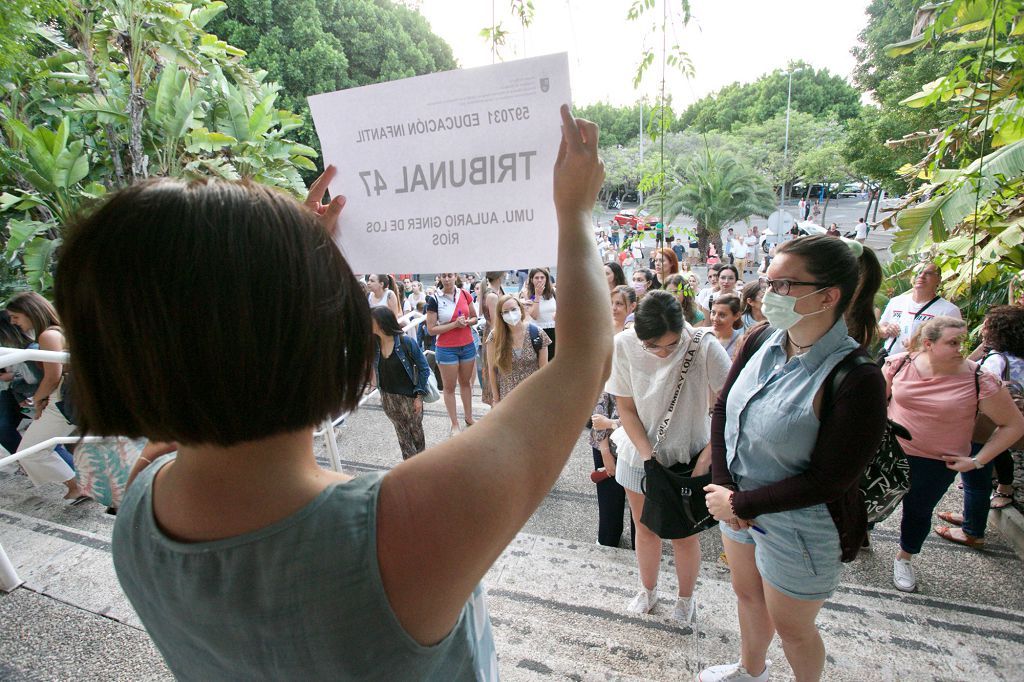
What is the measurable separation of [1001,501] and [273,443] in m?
5.03

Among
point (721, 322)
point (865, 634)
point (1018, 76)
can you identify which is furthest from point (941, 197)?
point (865, 634)

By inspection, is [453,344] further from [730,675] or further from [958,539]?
[958,539]

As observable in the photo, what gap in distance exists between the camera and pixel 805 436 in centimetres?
189

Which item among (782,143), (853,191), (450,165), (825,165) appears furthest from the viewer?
(853,191)

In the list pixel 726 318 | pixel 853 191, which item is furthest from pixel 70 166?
pixel 853 191

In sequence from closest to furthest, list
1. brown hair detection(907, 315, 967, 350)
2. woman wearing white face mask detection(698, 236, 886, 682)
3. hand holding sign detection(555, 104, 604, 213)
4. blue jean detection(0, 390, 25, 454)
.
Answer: hand holding sign detection(555, 104, 604, 213)
woman wearing white face mask detection(698, 236, 886, 682)
brown hair detection(907, 315, 967, 350)
blue jean detection(0, 390, 25, 454)

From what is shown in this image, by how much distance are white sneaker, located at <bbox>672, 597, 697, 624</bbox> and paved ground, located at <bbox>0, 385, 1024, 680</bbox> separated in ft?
0.18

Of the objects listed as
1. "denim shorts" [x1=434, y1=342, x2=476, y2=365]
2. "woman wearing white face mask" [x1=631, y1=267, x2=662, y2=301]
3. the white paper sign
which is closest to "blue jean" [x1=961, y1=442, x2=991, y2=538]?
"woman wearing white face mask" [x1=631, y1=267, x2=662, y2=301]

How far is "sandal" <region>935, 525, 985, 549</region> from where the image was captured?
11.9ft

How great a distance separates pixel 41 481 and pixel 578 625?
363 centimetres

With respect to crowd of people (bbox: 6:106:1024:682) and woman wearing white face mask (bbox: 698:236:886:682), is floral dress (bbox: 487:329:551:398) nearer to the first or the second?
woman wearing white face mask (bbox: 698:236:886:682)

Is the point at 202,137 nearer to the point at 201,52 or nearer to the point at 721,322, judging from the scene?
the point at 201,52

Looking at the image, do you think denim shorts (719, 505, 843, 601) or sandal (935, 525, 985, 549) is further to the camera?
sandal (935, 525, 985, 549)

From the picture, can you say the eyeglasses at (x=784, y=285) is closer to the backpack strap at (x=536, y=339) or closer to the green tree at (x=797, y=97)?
the backpack strap at (x=536, y=339)
